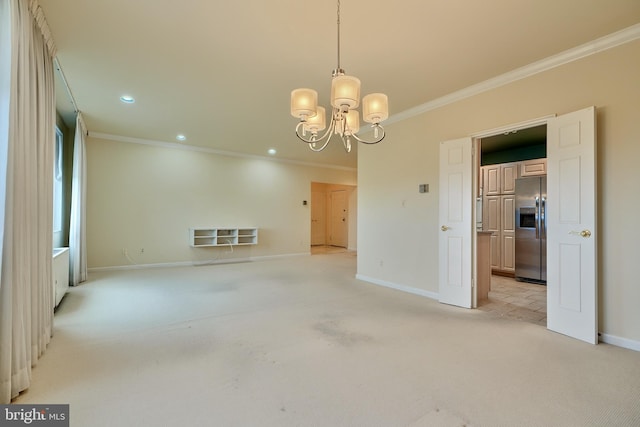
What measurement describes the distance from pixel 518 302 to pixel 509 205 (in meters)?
2.37

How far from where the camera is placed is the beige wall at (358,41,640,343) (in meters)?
2.65

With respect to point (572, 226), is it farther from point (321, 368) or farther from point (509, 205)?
point (509, 205)

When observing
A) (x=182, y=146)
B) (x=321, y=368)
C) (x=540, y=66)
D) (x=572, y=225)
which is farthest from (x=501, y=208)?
(x=182, y=146)

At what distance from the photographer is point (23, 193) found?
1.99m

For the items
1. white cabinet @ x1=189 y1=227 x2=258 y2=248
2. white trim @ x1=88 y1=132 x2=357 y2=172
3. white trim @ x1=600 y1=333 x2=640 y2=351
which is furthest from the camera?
white cabinet @ x1=189 y1=227 x2=258 y2=248

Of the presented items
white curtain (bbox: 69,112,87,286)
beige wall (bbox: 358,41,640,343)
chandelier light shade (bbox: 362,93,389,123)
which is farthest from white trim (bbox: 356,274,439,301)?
white curtain (bbox: 69,112,87,286)

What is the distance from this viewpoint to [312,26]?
253cm

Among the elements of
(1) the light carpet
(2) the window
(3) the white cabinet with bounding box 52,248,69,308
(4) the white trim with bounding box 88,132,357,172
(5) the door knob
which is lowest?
(1) the light carpet

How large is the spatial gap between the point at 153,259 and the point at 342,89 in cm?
601

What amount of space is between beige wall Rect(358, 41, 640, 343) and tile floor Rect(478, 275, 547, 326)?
68cm

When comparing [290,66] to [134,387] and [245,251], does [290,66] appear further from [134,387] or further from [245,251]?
[245,251]

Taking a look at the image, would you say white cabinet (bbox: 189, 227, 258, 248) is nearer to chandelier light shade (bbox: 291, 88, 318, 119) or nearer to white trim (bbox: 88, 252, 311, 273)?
white trim (bbox: 88, 252, 311, 273)

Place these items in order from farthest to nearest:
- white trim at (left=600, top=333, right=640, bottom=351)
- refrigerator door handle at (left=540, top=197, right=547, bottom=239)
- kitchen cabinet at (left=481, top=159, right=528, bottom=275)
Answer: kitchen cabinet at (left=481, top=159, right=528, bottom=275)
refrigerator door handle at (left=540, top=197, right=547, bottom=239)
white trim at (left=600, top=333, right=640, bottom=351)

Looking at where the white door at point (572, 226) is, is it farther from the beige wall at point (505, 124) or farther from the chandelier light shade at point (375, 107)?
the chandelier light shade at point (375, 107)
